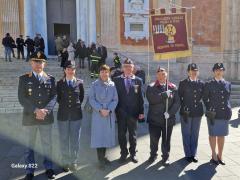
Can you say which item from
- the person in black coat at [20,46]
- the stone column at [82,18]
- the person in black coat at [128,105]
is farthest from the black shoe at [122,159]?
the stone column at [82,18]

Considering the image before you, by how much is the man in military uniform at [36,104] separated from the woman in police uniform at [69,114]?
0.25 meters

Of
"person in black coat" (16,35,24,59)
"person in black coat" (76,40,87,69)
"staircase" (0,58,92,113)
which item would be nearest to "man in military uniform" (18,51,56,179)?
"staircase" (0,58,92,113)

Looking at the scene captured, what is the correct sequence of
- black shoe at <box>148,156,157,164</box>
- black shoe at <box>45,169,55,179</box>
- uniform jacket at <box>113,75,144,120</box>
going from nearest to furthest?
1. black shoe at <box>45,169,55,179</box>
2. uniform jacket at <box>113,75,144,120</box>
3. black shoe at <box>148,156,157,164</box>

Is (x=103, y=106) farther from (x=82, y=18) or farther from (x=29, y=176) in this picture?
(x=82, y=18)

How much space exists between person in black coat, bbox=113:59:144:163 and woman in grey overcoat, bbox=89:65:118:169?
0.68ft

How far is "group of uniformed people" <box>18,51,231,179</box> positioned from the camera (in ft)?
17.8

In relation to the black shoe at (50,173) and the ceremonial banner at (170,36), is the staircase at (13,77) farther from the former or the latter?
the black shoe at (50,173)

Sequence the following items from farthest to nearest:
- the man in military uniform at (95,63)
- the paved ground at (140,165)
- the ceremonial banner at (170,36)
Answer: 1. the man in military uniform at (95,63)
2. the ceremonial banner at (170,36)
3. the paved ground at (140,165)

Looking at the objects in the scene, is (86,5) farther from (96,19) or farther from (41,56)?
(41,56)

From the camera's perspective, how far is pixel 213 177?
5.41 m

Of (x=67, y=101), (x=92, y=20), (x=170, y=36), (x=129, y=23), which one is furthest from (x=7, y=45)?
(x=67, y=101)

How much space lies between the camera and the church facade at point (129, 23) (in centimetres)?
1911

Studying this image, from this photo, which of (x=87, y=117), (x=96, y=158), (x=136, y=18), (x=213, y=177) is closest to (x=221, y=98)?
(x=213, y=177)

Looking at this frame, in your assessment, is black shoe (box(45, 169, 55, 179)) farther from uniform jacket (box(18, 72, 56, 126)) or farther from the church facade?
the church facade
